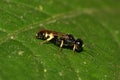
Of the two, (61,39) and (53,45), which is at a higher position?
(61,39)

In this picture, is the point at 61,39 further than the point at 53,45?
Yes

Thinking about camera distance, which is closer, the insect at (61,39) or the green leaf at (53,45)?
the green leaf at (53,45)

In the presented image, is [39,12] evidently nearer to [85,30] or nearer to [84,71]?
[85,30]

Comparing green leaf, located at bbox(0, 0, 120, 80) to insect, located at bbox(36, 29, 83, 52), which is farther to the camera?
insect, located at bbox(36, 29, 83, 52)
